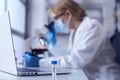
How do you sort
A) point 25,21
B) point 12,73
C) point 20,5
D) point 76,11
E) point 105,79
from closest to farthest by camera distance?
1. point 12,73
2. point 105,79
3. point 76,11
4. point 20,5
5. point 25,21

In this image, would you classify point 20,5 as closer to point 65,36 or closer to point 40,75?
point 65,36

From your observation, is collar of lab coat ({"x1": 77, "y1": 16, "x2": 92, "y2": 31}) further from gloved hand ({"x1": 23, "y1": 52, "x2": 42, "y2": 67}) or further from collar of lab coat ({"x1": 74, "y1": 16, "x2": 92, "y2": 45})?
gloved hand ({"x1": 23, "y1": 52, "x2": 42, "y2": 67})

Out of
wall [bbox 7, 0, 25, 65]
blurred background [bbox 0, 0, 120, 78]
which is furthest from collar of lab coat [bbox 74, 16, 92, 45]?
blurred background [bbox 0, 0, 120, 78]

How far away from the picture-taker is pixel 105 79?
183cm

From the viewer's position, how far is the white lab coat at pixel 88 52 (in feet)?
5.58

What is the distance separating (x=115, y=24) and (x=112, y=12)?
196mm

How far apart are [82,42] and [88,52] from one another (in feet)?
0.35

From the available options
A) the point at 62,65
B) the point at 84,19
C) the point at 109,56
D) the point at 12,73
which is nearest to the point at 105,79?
the point at 109,56

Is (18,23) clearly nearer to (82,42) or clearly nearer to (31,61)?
(31,61)

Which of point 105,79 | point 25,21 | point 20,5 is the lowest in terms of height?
point 105,79

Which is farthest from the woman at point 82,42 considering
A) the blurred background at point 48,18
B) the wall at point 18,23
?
the blurred background at point 48,18

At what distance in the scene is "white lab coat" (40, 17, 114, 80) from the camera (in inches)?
67.0

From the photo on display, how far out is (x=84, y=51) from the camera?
1.72 metres

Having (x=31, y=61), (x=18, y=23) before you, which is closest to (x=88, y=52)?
(x=31, y=61)
